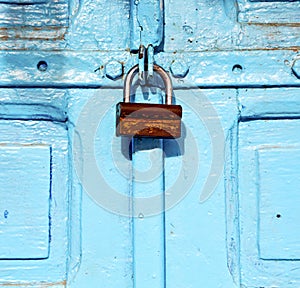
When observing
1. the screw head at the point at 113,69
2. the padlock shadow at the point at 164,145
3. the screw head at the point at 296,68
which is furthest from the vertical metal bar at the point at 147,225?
the screw head at the point at 296,68

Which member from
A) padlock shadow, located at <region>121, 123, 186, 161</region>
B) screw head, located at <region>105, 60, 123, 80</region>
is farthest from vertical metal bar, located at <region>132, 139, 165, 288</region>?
screw head, located at <region>105, 60, 123, 80</region>

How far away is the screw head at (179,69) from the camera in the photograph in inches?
38.9

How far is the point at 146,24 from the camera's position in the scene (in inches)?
38.6

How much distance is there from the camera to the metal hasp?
981 mm

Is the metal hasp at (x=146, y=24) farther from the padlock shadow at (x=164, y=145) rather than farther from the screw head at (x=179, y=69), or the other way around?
the padlock shadow at (x=164, y=145)

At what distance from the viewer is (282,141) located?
994 mm

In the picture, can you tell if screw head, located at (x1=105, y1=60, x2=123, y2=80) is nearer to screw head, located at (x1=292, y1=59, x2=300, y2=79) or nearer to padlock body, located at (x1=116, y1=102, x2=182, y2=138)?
padlock body, located at (x1=116, y1=102, x2=182, y2=138)

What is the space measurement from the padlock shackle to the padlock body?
0.16 ft

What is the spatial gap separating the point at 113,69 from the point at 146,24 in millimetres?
104

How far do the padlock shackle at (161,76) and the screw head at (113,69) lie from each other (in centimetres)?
3

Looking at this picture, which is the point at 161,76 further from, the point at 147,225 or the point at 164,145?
the point at 147,225

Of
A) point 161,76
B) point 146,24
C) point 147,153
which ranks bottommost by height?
point 147,153

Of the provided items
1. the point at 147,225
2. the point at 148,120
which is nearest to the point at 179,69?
the point at 148,120

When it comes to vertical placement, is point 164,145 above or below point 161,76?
below
